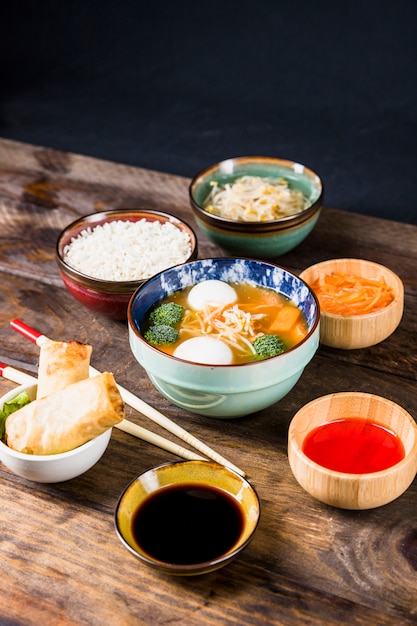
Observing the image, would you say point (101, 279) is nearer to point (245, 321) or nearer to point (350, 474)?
point (245, 321)

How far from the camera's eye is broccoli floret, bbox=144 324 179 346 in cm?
206

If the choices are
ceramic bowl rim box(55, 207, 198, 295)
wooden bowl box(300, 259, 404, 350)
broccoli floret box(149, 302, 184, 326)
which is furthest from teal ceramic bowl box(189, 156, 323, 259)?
broccoli floret box(149, 302, 184, 326)

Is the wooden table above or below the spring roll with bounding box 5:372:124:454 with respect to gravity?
below

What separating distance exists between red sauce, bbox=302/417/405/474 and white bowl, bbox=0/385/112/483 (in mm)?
456

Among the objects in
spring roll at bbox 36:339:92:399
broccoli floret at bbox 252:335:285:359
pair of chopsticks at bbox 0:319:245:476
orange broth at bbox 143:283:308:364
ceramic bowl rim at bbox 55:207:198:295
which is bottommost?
pair of chopsticks at bbox 0:319:245:476

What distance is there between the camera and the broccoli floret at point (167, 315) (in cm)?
212

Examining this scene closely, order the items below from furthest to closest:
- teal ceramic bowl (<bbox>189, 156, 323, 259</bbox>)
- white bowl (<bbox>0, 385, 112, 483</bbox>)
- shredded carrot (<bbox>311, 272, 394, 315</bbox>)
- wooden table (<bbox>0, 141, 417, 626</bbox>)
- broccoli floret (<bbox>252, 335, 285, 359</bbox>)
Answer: teal ceramic bowl (<bbox>189, 156, 323, 259</bbox>) < shredded carrot (<bbox>311, 272, 394, 315</bbox>) < broccoli floret (<bbox>252, 335, 285, 359</bbox>) < white bowl (<bbox>0, 385, 112, 483</bbox>) < wooden table (<bbox>0, 141, 417, 626</bbox>)

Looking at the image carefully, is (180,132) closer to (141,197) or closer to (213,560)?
(141,197)

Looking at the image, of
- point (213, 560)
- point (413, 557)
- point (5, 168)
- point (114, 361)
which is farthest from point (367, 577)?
point (5, 168)

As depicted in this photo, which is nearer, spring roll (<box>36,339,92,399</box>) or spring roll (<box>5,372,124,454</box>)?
spring roll (<box>5,372,124,454</box>)

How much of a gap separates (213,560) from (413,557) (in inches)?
16.4

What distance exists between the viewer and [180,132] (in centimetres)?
481

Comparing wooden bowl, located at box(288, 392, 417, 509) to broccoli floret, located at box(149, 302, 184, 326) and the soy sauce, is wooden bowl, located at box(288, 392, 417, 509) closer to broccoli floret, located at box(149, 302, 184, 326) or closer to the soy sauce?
the soy sauce

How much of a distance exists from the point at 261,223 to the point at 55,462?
110 cm
